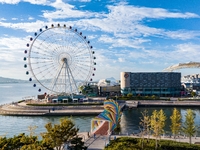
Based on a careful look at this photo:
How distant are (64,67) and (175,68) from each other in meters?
96.6

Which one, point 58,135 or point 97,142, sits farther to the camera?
point 97,142

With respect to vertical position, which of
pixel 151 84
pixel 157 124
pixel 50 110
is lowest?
pixel 50 110

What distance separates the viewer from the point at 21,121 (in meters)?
56.9

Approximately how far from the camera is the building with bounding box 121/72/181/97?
4464 inches

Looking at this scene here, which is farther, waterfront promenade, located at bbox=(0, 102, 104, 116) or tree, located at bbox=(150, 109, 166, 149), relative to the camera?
waterfront promenade, located at bbox=(0, 102, 104, 116)

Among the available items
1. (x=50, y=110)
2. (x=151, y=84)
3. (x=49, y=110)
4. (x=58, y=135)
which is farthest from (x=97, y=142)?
(x=151, y=84)

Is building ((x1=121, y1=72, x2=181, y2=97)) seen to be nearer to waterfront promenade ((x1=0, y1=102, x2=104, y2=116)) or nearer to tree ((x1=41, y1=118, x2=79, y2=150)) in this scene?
waterfront promenade ((x1=0, y1=102, x2=104, y2=116))

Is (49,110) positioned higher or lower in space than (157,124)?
lower

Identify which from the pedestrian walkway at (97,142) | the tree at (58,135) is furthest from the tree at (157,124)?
the tree at (58,135)

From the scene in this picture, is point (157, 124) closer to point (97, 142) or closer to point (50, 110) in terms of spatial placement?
point (97, 142)

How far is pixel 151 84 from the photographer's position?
11444 centimetres

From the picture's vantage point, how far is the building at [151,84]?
113 m

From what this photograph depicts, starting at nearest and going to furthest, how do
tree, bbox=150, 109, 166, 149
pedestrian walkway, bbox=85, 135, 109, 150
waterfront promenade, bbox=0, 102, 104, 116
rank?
tree, bbox=150, 109, 166, 149 → pedestrian walkway, bbox=85, 135, 109, 150 → waterfront promenade, bbox=0, 102, 104, 116

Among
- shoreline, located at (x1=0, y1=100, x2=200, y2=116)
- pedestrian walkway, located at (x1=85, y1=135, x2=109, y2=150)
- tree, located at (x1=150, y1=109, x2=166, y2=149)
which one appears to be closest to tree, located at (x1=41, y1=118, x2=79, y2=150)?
pedestrian walkway, located at (x1=85, y1=135, x2=109, y2=150)
